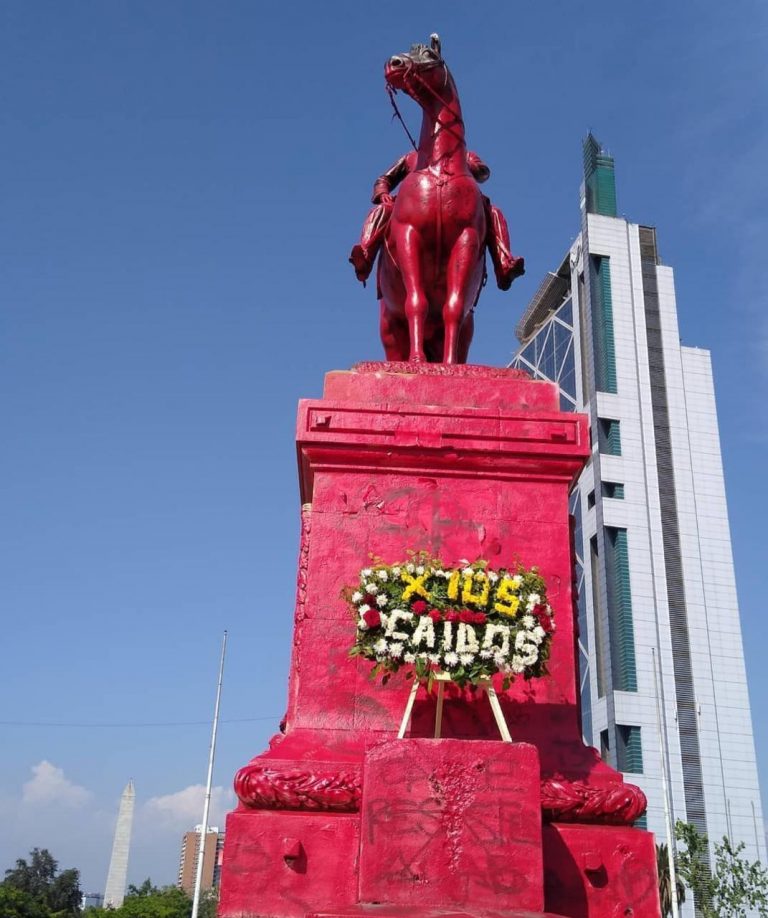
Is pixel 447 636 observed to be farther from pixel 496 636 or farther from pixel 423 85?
pixel 423 85

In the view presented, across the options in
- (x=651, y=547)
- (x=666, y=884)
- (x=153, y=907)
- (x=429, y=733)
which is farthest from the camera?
(x=153, y=907)

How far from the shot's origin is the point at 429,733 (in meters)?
6.67

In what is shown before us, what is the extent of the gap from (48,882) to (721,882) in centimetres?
5065

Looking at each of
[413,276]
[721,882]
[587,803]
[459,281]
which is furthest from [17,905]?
[587,803]

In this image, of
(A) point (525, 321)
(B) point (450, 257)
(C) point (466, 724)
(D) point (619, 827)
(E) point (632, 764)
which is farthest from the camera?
(A) point (525, 321)

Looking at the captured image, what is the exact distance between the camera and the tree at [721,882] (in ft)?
115

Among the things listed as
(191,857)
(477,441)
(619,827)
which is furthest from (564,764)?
(191,857)

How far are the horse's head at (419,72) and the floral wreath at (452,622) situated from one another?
16.3 ft

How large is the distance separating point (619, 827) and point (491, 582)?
5.84 feet

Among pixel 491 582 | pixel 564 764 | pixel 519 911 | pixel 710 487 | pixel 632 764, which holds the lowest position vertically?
pixel 519 911

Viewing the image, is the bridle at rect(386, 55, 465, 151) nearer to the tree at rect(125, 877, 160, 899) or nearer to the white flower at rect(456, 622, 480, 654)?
the white flower at rect(456, 622, 480, 654)

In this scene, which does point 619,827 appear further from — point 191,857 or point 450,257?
point 191,857

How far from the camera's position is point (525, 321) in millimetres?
84250

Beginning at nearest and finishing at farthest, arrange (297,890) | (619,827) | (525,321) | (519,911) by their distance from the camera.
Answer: (519,911) < (297,890) < (619,827) < (525,321)
